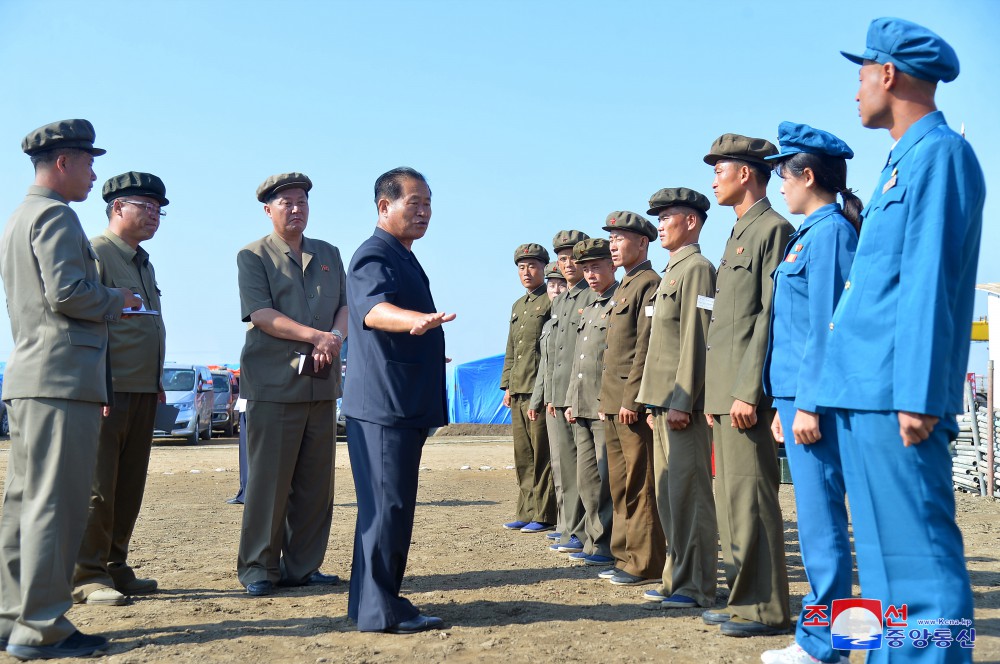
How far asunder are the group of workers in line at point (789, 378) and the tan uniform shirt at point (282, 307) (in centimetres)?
194

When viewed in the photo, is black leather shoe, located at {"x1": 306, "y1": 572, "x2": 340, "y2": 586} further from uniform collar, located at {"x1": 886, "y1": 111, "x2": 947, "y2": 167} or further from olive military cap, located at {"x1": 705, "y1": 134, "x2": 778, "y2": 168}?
uniform collar, located at {"x1": 886, "y1": 111, "x2": 947, "y2": 167}

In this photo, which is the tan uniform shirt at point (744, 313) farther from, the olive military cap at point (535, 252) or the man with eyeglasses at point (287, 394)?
the olive military cap at point (535, 252)

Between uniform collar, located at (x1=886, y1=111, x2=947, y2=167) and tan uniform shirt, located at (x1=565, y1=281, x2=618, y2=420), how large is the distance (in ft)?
12.2

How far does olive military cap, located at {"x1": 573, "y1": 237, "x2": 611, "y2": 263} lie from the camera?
6.83 metres

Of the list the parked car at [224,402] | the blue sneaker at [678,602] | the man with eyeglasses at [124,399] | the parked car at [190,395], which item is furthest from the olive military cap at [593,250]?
the parked car at [224,402]

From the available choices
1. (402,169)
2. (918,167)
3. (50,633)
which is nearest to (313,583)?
(50,633)

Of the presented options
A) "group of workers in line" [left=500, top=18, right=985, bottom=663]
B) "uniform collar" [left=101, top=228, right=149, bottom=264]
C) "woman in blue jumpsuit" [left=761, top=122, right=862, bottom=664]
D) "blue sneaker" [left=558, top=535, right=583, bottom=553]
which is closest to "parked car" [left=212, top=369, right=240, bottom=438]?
"blue sneaker" [left=558, top=535, right=583, bottom=553]

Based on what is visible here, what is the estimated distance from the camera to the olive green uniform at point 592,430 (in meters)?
6.54

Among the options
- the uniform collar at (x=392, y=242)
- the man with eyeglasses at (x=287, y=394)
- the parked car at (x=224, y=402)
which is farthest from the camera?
the parked car at (x=224, y=402)

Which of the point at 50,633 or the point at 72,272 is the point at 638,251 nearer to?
the point at 72,272

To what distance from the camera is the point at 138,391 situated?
17.3 feet

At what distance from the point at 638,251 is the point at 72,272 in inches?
145

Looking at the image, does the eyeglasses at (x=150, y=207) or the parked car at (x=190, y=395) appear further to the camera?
the parked car at (x=190, y=395)

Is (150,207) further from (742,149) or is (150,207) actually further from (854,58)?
(854,58)
